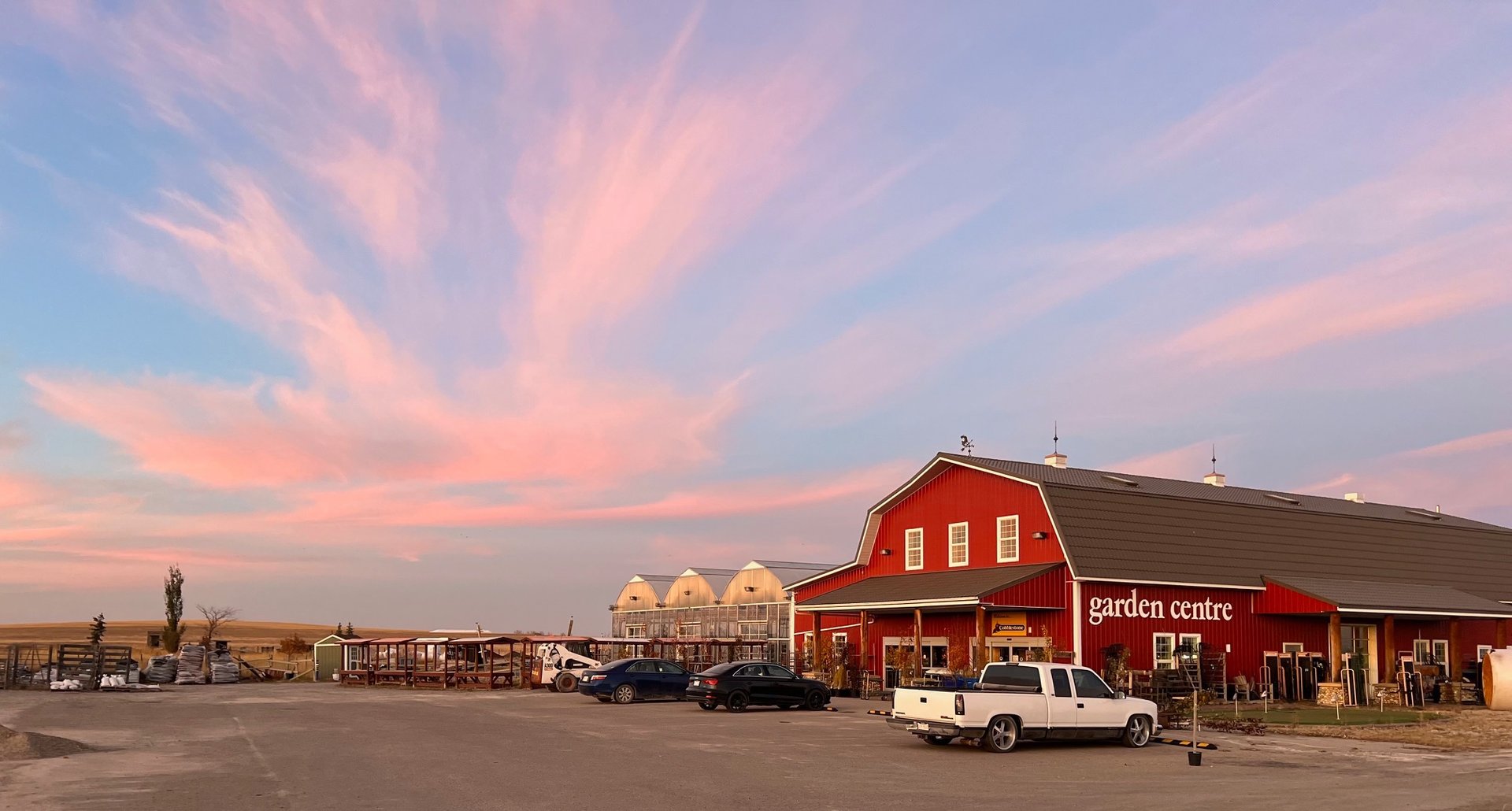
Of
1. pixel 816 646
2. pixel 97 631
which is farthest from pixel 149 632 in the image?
pixel 816 646

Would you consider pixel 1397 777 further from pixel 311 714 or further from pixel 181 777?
pixel 311 714

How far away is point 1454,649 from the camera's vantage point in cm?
3959

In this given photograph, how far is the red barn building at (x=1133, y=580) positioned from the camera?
118 feet

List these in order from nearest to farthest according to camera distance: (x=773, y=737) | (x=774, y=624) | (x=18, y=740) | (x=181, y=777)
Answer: (x=181, y=777) < (x=18, y=740) < (x=773, y=737) < (x=774, y=624)

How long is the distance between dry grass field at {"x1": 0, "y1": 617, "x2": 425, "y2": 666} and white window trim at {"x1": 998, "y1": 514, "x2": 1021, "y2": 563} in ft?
277

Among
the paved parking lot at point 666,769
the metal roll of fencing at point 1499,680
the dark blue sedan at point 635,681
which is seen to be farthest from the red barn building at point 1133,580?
the paved parking lot at point 666,769

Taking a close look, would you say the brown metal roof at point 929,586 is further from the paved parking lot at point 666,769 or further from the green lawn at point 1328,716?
the paved parking lot at point 666,769

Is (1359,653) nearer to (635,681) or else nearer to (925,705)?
(635,681)

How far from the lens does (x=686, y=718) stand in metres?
29.6

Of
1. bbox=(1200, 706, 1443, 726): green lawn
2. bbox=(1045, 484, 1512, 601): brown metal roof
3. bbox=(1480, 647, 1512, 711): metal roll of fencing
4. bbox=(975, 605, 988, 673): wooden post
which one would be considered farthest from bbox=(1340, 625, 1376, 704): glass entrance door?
bbox=(975, 605, 988, 673): wooden post

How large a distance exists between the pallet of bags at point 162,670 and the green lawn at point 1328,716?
44.2m

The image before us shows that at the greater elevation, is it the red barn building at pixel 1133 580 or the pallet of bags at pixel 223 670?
the red barn building at pixel 1133 580

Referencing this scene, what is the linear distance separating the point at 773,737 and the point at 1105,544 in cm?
1658

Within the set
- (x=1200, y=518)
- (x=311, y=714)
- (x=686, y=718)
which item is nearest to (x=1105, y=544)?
(x=1200, y=518)
